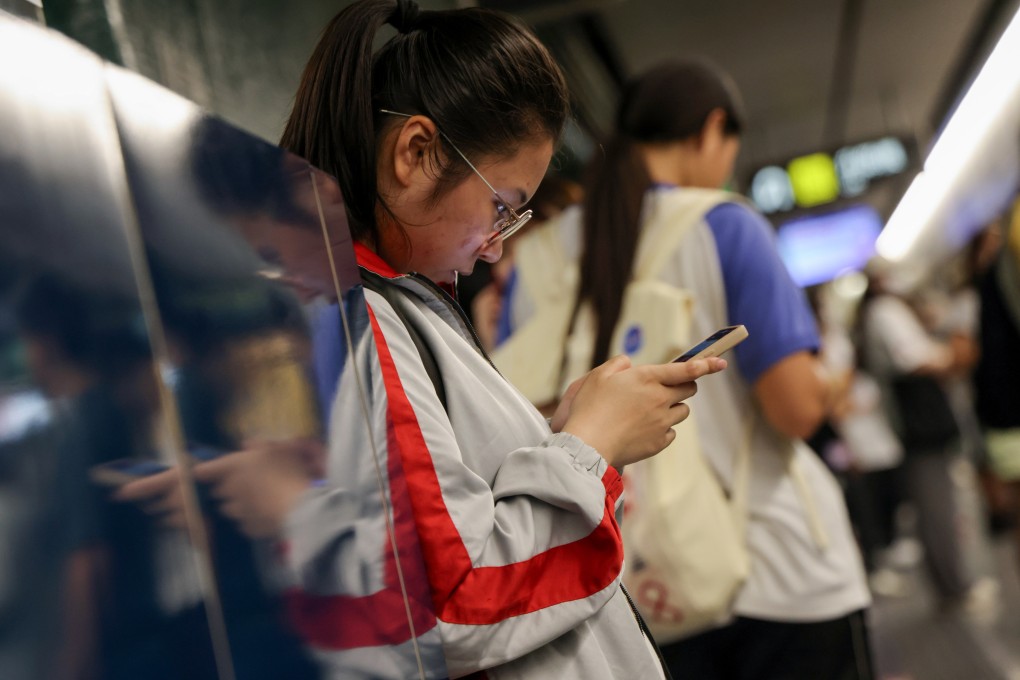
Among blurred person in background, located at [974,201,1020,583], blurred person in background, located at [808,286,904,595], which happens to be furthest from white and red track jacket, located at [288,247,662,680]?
blurred person in background, located at [808,286,904,595]

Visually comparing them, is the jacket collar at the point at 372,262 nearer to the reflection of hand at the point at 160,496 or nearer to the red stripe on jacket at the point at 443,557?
the red stripe on jacket at the point at 443,557

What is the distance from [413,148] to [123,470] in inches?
22.2

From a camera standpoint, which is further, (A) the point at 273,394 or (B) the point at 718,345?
(B) the point at 718,345

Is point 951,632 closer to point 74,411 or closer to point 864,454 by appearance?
point 864,454

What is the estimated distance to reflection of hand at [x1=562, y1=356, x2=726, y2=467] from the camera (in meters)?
1.05

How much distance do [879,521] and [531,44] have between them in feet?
17.9

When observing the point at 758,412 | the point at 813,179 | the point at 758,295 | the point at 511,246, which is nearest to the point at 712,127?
the point at 758,295

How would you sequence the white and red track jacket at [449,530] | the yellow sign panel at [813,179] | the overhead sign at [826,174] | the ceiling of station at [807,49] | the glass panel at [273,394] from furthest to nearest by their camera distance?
the yellow sign panel at [813,179], the overhead sign at [826,174], the ceiling of station at [807,49], the white and red track jacket at [449,530], the glass panel at [273,394]

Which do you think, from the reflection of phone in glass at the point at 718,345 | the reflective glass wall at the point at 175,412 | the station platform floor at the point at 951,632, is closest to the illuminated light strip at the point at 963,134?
the station platform floor at the point at 951,632

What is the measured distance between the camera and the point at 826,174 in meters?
8.32

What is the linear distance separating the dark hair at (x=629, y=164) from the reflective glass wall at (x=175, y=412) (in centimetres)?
117

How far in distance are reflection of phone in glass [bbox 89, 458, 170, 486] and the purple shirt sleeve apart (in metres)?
1.41

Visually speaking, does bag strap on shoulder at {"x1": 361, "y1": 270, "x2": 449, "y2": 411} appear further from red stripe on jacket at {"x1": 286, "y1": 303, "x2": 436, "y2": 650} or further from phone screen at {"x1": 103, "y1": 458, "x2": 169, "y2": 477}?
phone screen at {"x1": 103, "y1": 458, "x2": 169, "y2": 477}

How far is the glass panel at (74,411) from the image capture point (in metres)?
0.51
